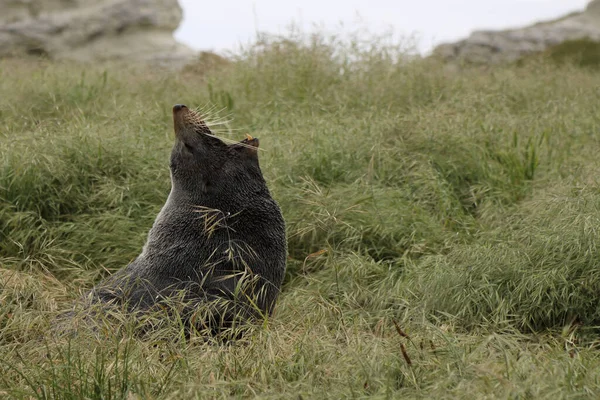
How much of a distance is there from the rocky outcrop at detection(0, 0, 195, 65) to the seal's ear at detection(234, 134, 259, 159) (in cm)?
1170

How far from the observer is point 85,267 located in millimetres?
4652

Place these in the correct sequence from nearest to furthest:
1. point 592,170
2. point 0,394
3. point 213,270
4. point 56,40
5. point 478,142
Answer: point 0,394
point 213,270
point 592,170
point 478,142
point 56,40

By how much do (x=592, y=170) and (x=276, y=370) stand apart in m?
3.24

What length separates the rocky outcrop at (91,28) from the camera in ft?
51.4

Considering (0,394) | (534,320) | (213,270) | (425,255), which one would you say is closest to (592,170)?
(425,255)

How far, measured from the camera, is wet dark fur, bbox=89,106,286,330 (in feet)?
11.5

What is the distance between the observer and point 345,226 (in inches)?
188

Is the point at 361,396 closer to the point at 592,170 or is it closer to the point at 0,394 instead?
the point at 0,394

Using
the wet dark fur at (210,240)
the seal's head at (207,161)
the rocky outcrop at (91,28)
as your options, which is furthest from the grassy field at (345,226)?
the rocky outcrop at (91,28)

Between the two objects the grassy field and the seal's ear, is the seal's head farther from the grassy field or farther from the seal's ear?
the grassy field

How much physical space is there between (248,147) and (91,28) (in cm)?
1338

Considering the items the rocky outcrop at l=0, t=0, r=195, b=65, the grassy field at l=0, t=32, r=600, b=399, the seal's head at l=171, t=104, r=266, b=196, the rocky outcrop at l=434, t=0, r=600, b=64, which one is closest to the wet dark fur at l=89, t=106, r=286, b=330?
the seal's head at l=171, t=104, r=266, b=196

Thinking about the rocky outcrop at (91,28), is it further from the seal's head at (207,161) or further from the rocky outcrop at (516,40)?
the seal's head at (207,161)

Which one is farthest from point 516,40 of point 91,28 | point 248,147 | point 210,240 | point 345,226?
point 210,240
